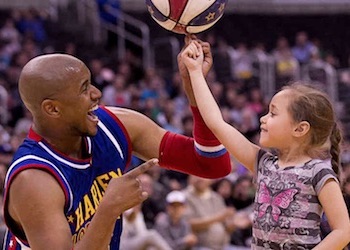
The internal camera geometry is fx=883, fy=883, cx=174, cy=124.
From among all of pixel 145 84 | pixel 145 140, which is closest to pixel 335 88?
pixel 145 84

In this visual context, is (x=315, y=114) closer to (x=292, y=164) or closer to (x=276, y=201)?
(x=292, y=164)

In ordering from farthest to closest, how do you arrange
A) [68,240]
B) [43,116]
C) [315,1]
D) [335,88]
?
[315,1] < [335,88] < [43,116] < [68,240]

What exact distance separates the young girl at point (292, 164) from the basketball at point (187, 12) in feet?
0.34

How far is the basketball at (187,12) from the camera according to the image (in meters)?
3.74

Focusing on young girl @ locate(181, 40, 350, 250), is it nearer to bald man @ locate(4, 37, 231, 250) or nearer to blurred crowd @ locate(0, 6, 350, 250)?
bald man @ locate(4, 37, 231, 250)

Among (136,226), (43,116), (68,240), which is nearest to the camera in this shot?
(68,240)

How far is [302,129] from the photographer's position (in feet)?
11.8

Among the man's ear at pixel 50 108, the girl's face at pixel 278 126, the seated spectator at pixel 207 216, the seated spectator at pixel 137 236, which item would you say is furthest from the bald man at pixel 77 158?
the seated spectator at pixel 207 216

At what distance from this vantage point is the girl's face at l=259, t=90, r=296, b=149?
142 inches

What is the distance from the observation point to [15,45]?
14695 mm

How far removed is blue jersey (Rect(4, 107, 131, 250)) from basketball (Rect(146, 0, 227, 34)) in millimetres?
543

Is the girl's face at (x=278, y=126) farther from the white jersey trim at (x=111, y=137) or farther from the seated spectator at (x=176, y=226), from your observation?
the seated spectator at (x=176, y=226)

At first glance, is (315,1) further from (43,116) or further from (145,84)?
(43,116)

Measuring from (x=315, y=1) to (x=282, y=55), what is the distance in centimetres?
495
